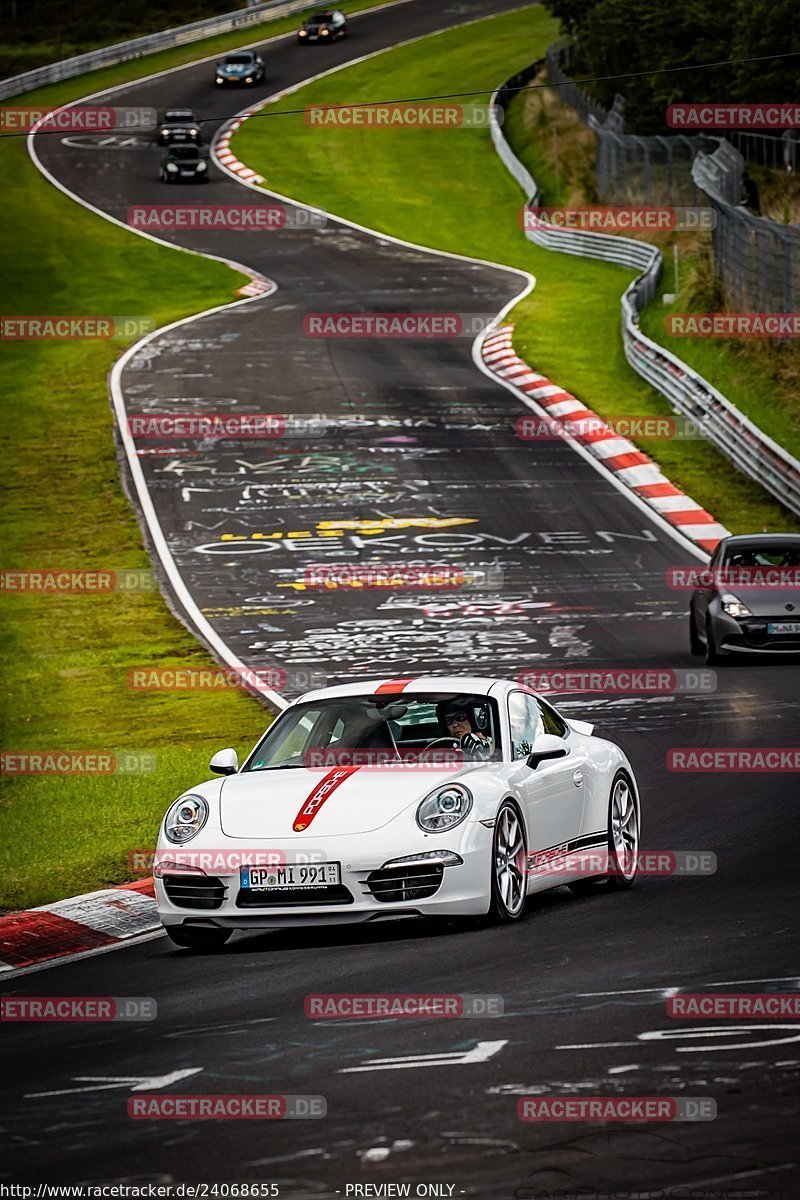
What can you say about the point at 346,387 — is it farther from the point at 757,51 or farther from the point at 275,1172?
the point at 275,1172

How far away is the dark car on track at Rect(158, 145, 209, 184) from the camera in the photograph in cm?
6144

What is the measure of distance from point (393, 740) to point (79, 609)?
47.7ft

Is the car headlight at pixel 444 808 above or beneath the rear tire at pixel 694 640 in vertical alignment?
above

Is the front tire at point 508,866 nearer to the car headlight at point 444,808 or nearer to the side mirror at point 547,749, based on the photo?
the car headlight at point 444,808

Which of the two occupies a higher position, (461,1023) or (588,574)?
(461,1023)

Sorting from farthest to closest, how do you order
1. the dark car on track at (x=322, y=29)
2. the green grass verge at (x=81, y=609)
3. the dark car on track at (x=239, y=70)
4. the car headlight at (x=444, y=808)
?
the dark car on track at (x=322, y=29), the dark car on track at (x=239, y=70), the green grass verge at (x=81, y=609), the car headlight at (x=444, y=808)

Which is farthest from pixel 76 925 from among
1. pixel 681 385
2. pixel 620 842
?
pixel 681 385

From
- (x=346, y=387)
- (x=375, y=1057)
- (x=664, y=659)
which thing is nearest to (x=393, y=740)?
(x=375, y=1057)

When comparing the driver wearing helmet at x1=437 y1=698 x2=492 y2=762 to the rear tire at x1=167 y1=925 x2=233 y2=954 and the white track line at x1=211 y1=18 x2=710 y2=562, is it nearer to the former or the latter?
the rear tire at x1=167 y1=925 x2=233 y2=954

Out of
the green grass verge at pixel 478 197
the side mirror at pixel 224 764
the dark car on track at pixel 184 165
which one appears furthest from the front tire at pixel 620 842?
the dark car on track at pixel 184 165

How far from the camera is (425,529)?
2836 cm

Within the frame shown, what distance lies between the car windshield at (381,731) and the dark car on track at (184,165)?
2074 inches

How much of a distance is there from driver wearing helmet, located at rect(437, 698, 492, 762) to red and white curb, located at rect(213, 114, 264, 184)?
5241cm

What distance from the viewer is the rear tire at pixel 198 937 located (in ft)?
32.2
